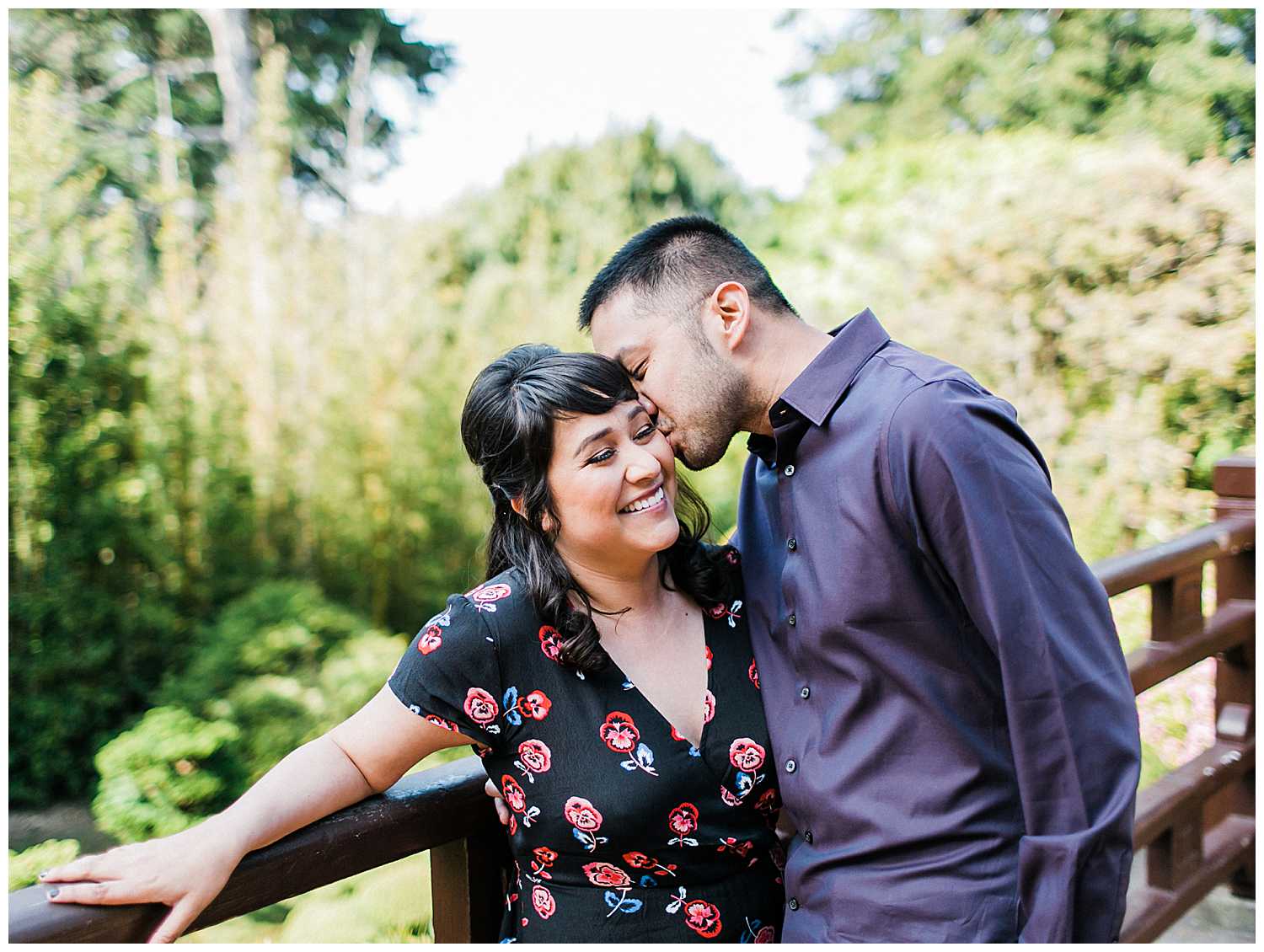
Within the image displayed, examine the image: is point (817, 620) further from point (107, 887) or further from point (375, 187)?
point (375, 187)

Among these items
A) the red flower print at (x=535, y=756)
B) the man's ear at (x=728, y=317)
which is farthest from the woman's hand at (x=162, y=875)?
the man's ear at (x=728, y=317)

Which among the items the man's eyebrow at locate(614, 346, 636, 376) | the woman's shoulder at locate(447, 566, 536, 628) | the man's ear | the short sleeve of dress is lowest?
the short sleeve of dress

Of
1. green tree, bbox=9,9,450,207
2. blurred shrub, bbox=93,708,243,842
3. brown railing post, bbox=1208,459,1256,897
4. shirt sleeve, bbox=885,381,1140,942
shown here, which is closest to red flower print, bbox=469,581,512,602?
shirt sleeve, bbox=885,381,1140,942

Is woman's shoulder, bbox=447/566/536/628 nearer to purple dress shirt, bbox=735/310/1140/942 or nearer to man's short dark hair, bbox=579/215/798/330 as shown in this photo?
purple dress shirt, bbox=735/310/1140/942

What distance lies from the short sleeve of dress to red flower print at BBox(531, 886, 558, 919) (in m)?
0.25

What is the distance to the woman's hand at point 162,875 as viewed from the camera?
1.19 m

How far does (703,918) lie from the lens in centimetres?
157

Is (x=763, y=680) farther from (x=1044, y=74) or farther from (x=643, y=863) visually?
(x=1044, y=74)

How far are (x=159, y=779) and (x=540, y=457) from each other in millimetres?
3958

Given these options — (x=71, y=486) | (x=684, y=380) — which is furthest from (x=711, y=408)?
(x=71, y=486)

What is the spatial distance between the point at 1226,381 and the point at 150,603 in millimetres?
6755

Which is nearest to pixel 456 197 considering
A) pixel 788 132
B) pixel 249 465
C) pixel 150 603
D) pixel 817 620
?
pixel 788 132

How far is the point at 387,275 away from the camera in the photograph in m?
7.35

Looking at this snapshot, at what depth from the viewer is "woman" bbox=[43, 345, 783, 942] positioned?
1520mm
